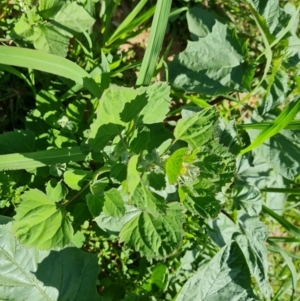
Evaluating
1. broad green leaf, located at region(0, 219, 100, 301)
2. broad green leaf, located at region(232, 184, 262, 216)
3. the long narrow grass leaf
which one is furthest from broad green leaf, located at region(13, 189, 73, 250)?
the long narrow grass leaf

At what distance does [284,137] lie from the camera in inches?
83.4

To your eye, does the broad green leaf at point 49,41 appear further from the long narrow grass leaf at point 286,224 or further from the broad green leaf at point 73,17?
the long narrow grass leaf at point 286,224

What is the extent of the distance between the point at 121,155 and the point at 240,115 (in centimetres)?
117

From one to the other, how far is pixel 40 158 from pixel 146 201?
0.40m

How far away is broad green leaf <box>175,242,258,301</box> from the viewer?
1832mm

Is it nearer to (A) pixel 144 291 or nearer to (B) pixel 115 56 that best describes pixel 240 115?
(B) pixel 115 56

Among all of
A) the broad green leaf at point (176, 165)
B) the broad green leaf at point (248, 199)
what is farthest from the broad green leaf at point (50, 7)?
the broad green leaf at point (248, 199)

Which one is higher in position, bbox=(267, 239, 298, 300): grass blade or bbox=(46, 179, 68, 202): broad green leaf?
bbox=(46, 179, 68, 202): broad green leaf

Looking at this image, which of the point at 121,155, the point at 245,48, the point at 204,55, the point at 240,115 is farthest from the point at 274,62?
the point at 121,155

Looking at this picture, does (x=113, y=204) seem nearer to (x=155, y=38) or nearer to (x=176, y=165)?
(x=176, y=165)

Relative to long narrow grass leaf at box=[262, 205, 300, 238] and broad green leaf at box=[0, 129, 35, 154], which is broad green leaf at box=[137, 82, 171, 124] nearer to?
broad green leaf at box=[0, 129, 35, 154]

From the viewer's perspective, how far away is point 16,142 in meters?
1.74

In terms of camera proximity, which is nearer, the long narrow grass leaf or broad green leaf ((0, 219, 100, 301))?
broad green leaf ((0, 219, 100, 301))

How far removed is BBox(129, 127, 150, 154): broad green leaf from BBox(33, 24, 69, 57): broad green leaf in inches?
19.4
